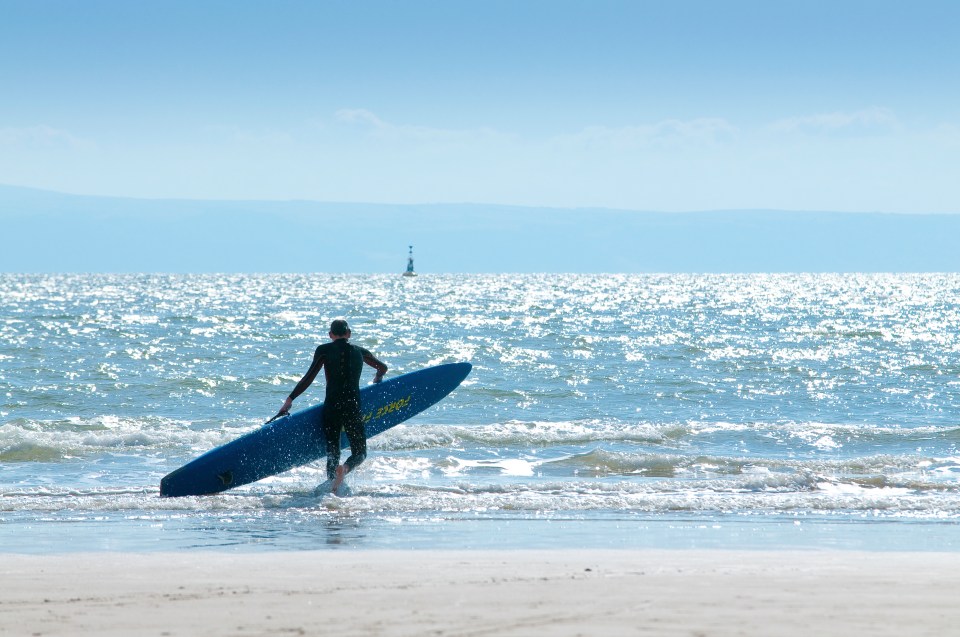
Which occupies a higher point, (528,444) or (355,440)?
(355,440)

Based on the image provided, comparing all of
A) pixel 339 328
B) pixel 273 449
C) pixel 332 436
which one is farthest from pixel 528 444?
pixel 339 328

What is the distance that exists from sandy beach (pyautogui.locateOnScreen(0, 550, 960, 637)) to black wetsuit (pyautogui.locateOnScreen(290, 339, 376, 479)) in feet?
10.2

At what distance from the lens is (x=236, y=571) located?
6551 millimetres

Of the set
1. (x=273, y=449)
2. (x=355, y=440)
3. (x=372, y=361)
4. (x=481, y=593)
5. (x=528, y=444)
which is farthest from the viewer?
(x=528, y=444)

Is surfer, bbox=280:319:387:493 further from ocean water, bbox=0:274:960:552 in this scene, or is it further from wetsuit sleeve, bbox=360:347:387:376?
ocean water, bbox=0:274:960:552

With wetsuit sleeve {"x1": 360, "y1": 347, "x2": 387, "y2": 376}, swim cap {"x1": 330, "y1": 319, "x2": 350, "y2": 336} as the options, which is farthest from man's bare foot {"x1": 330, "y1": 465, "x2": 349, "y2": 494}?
Answer: swim cap {"x1": 330, "y1": 319, "x2": 350, "y2": 336}

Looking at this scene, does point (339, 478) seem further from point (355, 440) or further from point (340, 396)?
point (340, 396)

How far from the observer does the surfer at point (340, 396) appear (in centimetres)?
1037

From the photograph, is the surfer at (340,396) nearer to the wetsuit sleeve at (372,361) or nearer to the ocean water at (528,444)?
the wetsuit sleeve at (372,361)

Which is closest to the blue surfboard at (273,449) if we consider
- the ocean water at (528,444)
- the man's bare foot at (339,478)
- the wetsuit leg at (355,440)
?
the ocean water at (528,444)

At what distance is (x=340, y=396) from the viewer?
1049 centimetres

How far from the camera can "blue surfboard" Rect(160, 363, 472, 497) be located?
1050 centimetres

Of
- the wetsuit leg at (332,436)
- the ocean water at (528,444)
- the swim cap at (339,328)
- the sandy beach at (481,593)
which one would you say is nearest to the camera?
the sandy beach at (481,593)

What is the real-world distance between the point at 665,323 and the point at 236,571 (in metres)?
41.9
